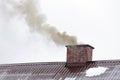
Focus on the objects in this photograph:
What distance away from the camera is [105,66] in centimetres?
3591

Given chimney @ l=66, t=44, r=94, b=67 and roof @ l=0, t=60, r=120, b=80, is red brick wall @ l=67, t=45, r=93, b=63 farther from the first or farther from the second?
roof @ l=0, t=60, r=120, b=80

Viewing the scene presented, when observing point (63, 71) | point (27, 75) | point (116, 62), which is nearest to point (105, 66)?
point (116, 62)

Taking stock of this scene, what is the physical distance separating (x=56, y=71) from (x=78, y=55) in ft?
7.41

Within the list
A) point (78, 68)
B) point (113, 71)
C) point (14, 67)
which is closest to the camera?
point (113, 71)

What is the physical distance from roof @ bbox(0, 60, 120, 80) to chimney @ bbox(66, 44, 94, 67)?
1.67 ft

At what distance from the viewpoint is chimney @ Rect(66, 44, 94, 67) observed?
124 feet

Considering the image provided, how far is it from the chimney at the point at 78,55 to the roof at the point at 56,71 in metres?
0.51

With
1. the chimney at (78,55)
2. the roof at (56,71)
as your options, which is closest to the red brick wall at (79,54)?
the chimney at (78,55)

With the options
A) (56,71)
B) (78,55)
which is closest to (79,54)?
(78,55)

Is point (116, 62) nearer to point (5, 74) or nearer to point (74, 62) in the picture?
point (74, 62)

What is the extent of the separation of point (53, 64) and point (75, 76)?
430cm

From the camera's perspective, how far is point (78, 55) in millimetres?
37844

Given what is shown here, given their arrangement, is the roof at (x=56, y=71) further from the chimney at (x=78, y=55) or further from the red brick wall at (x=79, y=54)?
the red brick wall at (x=79, y=54)

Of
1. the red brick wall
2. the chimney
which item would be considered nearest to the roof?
the chimney
